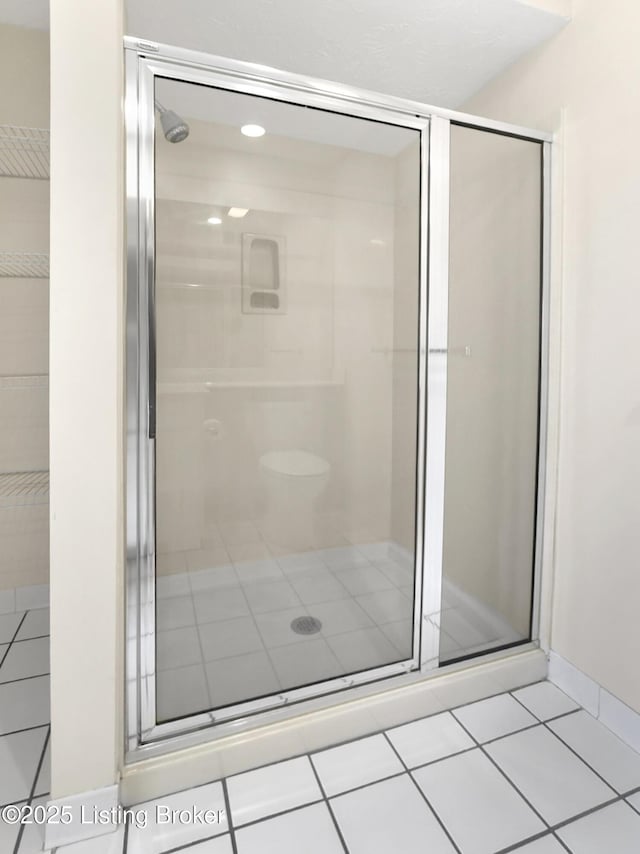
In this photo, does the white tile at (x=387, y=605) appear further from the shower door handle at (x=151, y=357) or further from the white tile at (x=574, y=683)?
the shower door handle at (x=151, y=357)

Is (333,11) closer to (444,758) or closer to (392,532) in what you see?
(392,532)

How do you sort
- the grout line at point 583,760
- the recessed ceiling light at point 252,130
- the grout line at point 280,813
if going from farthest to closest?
the recessed ceiling light at point 252,130 < the grout line at point 583,760 < the grout line at point 280,813

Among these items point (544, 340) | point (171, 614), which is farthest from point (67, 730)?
point (544, 340)

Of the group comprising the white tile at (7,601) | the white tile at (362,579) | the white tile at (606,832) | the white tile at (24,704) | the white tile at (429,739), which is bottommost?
the white tile at (606,832)

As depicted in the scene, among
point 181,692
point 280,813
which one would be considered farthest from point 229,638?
point 280,813

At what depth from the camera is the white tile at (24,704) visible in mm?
1452

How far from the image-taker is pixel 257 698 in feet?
4.64

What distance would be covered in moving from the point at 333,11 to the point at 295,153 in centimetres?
43

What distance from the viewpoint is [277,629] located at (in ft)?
5.15

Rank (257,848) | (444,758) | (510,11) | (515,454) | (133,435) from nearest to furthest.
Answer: (257,848) → (133,435) → (444,758) → (510,11) → (515,454)

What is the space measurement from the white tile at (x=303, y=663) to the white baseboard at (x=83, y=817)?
51 cm

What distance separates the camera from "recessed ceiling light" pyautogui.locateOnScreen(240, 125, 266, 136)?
4.86 feet

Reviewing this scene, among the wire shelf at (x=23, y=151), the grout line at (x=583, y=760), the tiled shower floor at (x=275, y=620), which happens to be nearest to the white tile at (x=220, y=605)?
the tiled shower floor at (x=275, y=620)

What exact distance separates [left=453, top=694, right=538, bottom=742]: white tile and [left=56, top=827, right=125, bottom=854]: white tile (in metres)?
0.96
